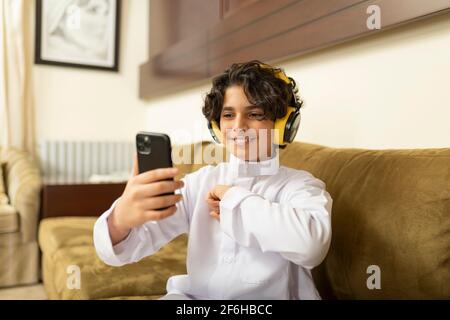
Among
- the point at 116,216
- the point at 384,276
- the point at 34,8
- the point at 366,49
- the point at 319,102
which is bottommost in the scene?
the point at 384,276

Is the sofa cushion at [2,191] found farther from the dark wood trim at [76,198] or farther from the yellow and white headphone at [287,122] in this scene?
the yellow and white headphone at [287,122]

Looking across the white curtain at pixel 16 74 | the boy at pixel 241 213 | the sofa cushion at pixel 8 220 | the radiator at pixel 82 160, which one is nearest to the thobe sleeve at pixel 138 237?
the boy at pixel 241 213

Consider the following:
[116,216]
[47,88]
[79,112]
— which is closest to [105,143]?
[79,112]

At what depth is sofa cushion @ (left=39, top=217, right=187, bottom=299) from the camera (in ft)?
3.64

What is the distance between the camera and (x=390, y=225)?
0.80m

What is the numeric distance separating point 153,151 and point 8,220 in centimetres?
172

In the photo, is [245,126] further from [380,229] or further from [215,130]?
[380,229]

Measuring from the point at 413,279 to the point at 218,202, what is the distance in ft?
1.22

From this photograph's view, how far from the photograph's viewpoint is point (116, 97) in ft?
10.2

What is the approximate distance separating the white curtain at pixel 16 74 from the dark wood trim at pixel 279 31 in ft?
3.50

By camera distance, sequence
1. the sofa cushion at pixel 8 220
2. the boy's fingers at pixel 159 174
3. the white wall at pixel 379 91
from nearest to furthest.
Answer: the boy's fingers at pixel 159 174 → the white wall at pixel 379 91 → the sofa cushion at pixel 8 220

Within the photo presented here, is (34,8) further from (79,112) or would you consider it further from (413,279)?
(413,279)

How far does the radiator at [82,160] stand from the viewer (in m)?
2.91

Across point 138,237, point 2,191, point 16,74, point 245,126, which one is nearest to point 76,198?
point 2,191
